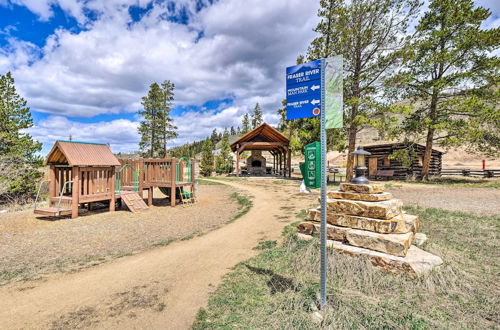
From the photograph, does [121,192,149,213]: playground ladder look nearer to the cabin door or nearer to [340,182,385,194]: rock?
[340,182,385,194]: rock

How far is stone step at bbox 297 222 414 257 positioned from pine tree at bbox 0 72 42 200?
2178 cm

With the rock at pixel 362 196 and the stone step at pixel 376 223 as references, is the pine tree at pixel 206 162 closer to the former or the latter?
the rock at pixel 362 196

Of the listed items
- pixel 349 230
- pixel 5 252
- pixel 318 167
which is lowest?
pixel 5 252

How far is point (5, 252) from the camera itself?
19.8 feet

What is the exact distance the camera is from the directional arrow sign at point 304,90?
3207mm

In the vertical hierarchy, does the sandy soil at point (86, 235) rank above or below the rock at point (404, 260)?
below

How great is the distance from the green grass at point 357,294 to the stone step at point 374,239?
1.35 ft

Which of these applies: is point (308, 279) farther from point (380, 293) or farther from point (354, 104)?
point (354, 104)

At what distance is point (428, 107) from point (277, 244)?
21.7m

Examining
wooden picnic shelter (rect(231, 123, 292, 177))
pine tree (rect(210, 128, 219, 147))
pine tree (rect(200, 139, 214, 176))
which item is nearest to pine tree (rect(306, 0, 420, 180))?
wooden picnic shelter (rect(231, 123, 292, 177))

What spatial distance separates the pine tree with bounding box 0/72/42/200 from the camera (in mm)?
16594

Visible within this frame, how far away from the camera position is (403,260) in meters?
3.91

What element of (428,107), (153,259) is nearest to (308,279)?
(153,259)

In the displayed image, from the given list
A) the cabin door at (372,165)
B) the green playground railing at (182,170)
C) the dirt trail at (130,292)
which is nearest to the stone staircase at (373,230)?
the dirt trail at (130,292)
